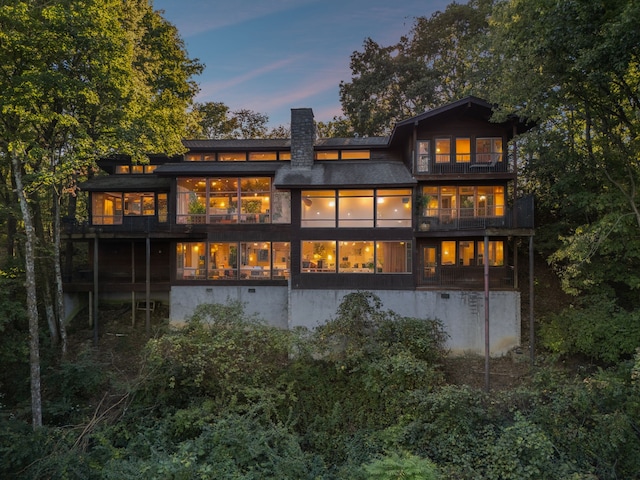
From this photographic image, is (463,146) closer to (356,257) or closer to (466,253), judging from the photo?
(466,253)

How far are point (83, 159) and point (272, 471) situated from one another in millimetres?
11058

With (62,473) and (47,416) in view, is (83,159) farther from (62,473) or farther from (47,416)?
(62,473)

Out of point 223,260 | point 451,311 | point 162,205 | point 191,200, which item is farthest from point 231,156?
point 451,311

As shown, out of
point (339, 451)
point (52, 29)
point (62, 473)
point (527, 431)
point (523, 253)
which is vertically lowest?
point (339, 451)

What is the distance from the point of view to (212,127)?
2658 cm

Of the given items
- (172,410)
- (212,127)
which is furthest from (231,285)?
(212,127)

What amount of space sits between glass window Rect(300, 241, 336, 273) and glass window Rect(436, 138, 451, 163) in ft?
19.0

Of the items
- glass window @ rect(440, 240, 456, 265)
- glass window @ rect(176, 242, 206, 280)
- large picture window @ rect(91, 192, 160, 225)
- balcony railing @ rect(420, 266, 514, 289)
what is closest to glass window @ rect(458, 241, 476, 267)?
glass window @ rect(440, 240, 456, 265)

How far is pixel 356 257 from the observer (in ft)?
45.1

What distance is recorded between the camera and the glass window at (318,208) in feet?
45.6

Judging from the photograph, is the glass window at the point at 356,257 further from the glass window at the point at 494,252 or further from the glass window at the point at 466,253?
the glass window at the point at 494,252

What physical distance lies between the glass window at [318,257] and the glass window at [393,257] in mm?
1875

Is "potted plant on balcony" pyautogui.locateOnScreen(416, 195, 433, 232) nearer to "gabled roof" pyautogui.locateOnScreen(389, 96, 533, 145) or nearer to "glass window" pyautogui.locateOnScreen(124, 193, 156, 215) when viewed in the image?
"gabled roof" pyautogui.locateOnScreen(389, 96, 533, 145)

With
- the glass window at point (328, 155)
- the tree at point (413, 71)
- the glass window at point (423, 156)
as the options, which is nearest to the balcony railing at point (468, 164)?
the glass window at point (423, 156)
